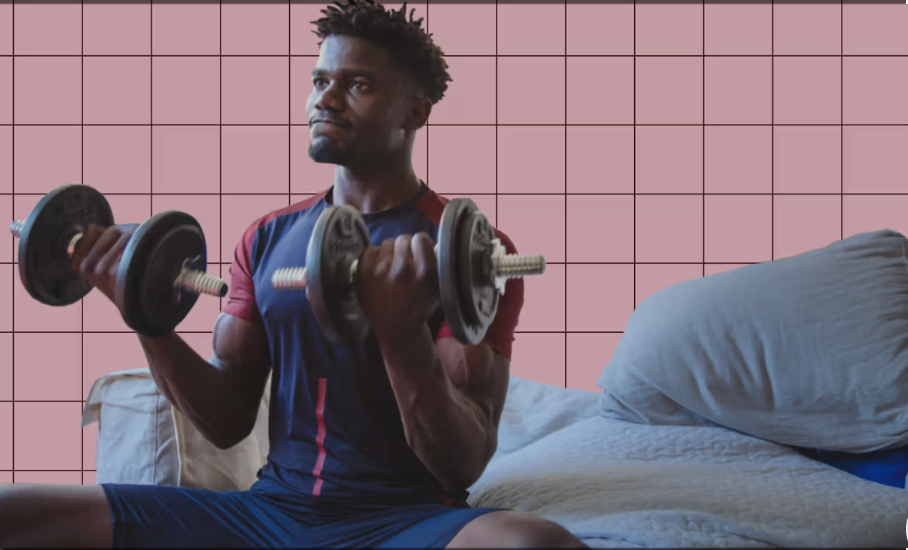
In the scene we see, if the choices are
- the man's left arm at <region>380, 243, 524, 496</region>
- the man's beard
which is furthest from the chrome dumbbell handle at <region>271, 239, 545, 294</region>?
the man's beard

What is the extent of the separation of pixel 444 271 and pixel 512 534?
32 cm

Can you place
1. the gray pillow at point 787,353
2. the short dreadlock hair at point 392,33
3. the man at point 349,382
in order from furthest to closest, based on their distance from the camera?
the gray pillow at point 787,353
the short dreadlock hair at point 392,33
the man at point 349,382

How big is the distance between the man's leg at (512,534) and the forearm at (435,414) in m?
0.13

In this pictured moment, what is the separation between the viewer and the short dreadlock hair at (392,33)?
1.34 metres

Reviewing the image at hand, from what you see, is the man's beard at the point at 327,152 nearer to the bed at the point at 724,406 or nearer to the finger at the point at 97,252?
the finger at the point at 97,252

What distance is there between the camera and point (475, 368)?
1215mm

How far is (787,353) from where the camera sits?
5.48 ft

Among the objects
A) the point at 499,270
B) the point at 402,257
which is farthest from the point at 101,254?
the point at 499,270

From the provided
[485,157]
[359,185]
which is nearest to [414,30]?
[359,185]

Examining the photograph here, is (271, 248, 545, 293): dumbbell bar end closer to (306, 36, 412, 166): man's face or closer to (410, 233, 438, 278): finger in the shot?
(410, 233, 438, 278): finger

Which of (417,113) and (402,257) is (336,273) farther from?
(417,113)

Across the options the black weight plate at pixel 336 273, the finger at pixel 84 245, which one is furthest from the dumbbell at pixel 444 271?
the finger at pixel 84 245

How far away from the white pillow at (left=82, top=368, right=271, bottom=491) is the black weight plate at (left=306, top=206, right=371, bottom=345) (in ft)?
2.40

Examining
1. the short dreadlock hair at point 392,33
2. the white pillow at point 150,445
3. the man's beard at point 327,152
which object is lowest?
the white pillow at point 150,445
